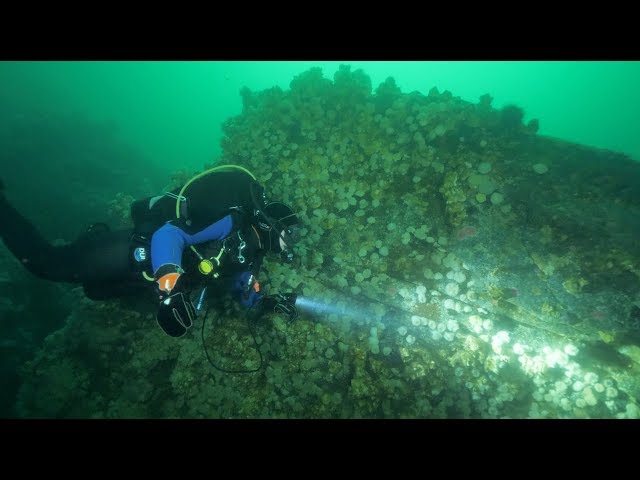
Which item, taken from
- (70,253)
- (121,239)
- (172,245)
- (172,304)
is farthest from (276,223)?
(70,253)

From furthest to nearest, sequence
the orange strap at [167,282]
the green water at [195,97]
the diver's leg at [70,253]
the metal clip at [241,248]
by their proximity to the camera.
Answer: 1. the green water at [195,97]
2. the diver's leg at [70,253]
3. the metal clip at [241,248]
4. the orange strap at [167,282]

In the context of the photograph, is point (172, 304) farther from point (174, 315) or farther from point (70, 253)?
point (70, 253)

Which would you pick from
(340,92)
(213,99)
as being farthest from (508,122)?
(213,99)

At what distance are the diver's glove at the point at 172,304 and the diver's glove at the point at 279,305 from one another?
1.53 meters

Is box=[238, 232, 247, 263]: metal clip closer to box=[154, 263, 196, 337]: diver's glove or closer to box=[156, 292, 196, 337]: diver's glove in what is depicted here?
box=[154, 263, 196, 337]: diver's glove

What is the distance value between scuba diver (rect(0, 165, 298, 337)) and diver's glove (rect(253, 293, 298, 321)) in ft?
0.06

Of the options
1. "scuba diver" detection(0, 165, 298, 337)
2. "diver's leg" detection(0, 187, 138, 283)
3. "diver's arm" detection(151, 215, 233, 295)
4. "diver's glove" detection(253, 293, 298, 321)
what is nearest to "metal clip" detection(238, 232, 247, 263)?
"scuba diver" detection(0, 165, 298, 337)

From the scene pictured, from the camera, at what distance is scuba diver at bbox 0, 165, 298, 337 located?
4.39 m

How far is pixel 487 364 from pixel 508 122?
4377mm

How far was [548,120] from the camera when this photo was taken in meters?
91.9

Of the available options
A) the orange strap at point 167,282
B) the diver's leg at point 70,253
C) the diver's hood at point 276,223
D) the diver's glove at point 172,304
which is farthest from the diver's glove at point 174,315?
the diver's hood at point 276,223

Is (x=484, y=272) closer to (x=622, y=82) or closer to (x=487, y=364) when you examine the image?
(x=487, y=364)

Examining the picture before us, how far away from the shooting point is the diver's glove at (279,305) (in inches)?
203

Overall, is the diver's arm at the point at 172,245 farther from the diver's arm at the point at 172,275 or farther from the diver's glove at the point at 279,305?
the diver's glove at the point at 279,305
